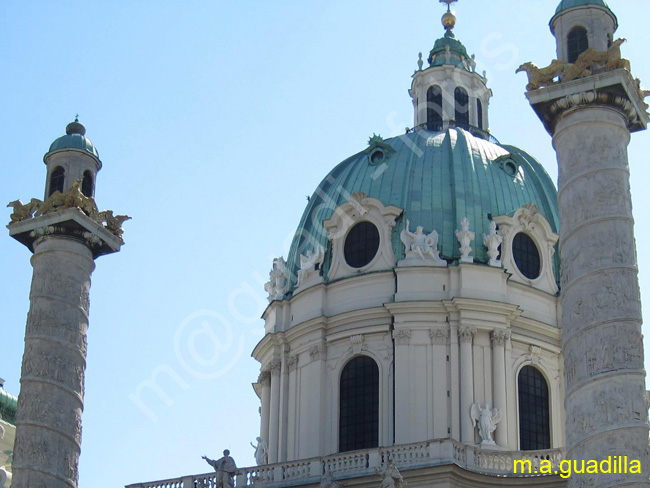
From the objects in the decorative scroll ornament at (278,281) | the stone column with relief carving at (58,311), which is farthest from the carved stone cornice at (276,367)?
the stone column with relief carving at (58,311)

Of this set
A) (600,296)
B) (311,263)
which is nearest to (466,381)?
(311,263)

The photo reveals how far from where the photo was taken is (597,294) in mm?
28250

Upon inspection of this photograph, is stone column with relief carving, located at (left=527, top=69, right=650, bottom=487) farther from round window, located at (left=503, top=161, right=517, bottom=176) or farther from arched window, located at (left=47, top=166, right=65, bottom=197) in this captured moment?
round window, located at (left=503, top=161, right=517, bottom=176)

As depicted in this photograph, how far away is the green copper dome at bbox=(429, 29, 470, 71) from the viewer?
5147cm

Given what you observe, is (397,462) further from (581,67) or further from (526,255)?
(581,67)

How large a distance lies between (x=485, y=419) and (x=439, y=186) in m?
8.11

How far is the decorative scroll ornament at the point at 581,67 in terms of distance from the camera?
3003 centimetres

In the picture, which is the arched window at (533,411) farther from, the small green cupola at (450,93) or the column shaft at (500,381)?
the small green cupola at (450,93)

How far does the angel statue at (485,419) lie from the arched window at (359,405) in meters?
2.93

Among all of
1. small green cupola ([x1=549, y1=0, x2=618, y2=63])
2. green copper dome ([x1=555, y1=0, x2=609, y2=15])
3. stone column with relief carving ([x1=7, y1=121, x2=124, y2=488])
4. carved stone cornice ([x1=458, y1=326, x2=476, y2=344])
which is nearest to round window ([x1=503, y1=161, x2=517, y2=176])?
carved stone cornice ([x1=458, y1=326, x2=476, y2=344])

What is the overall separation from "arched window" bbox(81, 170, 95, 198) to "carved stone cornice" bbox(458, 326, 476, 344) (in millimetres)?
12611

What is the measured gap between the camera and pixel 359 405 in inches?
1711

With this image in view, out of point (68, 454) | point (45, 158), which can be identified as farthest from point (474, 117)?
point (68, 454)

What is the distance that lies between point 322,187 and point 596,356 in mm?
21915
